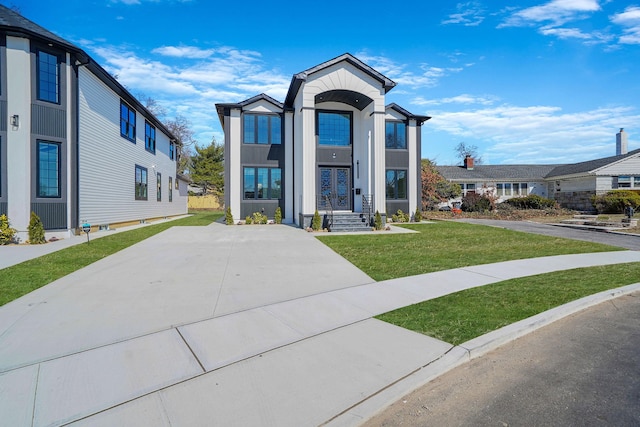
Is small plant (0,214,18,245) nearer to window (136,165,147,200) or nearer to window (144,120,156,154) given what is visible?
window (136,165,147,200)

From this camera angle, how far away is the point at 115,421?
2582 millimetres

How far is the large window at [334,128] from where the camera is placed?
61.3ft

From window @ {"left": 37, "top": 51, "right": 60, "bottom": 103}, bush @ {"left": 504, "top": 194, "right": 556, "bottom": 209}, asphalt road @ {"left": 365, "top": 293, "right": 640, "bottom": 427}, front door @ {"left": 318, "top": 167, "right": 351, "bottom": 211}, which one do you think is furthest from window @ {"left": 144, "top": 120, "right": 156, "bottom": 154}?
bush @ {"left": 504, "top": 194, "right": 556, "bottom": 209}

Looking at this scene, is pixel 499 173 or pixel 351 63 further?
pixel 499 173

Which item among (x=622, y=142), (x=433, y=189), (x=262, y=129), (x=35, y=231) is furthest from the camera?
(x=622, y=142)

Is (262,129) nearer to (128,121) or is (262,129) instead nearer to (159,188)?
(128,121)

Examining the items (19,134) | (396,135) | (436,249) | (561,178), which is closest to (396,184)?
(396,135)

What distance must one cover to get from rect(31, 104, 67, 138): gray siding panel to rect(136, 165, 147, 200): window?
294 inches

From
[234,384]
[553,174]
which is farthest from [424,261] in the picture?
[553,174]

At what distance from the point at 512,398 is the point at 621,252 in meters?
9.53

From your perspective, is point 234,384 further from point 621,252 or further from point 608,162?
point 608,162

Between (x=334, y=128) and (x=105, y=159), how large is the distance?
11.2m

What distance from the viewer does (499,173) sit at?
118 ft

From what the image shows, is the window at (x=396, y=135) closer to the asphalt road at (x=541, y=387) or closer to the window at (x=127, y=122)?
the window at (x=127, y=122)
